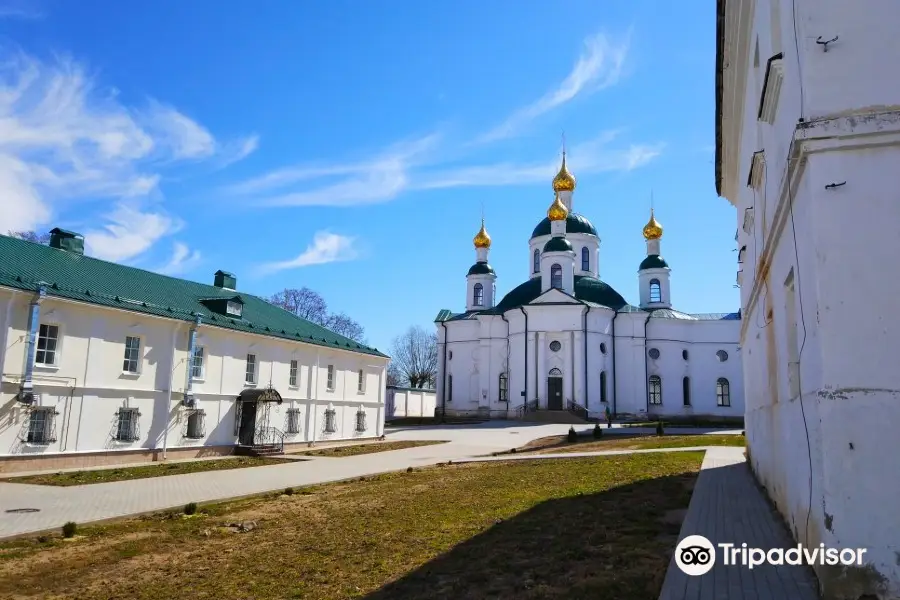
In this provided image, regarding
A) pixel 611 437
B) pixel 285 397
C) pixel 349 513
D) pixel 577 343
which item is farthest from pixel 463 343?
pixel 349 513

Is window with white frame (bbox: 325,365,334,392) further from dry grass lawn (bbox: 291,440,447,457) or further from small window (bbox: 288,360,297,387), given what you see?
dry grass lawn (bbox: 291,440,447,457)

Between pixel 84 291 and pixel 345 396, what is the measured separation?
13.1 metres

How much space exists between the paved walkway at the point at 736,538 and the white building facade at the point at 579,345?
3353cm

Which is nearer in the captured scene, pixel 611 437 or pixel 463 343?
pixel 611 437

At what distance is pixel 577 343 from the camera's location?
48000 millimetres

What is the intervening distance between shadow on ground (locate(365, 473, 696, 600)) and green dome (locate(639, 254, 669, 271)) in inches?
1841

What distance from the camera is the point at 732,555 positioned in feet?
24.1

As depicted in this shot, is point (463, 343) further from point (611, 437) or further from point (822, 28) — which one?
point (822, 28)

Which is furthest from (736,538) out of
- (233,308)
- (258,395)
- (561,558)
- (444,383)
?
(444,383)

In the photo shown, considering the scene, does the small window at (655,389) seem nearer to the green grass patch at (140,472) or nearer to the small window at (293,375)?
the small window at (293,375)

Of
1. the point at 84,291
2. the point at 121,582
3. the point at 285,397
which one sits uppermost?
the point at 84,291

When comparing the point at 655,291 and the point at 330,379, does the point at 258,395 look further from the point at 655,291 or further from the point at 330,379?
the point at 655,291

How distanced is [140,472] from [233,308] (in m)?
8.76

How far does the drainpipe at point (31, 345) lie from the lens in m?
17.7
